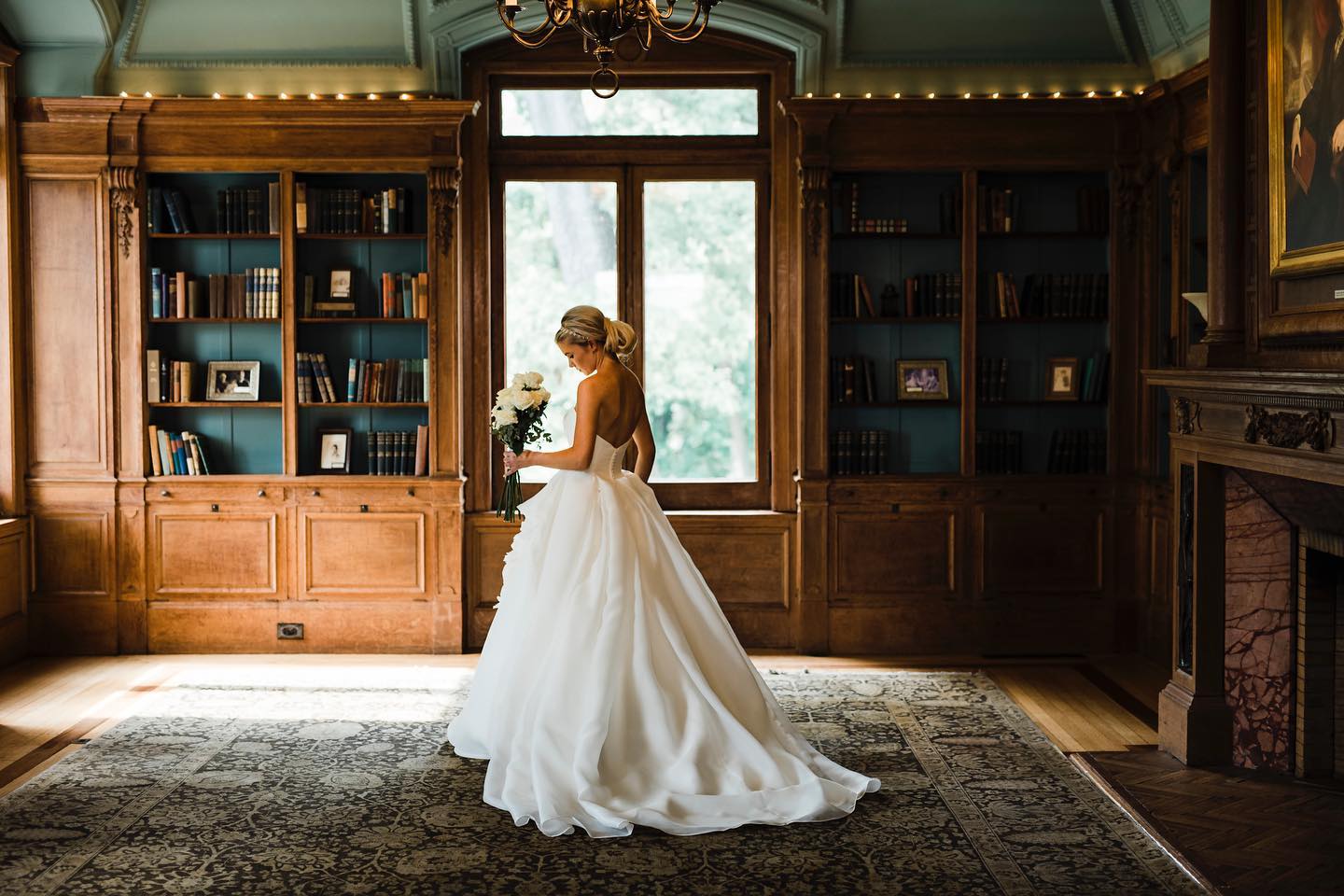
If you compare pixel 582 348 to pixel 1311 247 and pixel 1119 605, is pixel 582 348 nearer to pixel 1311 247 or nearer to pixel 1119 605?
pixel 1311 247

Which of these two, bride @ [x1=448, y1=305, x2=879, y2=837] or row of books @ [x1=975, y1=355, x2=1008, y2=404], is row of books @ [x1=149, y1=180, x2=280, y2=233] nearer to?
bride @ [x1=448, y1=305, x2=879, y2=837]

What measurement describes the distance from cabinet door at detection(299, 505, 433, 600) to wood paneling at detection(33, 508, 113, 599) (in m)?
1.07

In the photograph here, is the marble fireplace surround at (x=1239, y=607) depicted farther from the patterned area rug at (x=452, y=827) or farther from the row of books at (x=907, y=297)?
the row of books at (x=907, y=297)

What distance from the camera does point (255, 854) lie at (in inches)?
163

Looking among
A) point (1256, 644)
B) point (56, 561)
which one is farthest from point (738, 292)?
point (56, 561)

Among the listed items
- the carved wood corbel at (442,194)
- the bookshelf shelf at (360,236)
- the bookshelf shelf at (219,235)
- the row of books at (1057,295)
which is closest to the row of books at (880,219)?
the row of books at (1057,295)

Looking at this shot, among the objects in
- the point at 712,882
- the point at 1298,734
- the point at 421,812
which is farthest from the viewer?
the point at 1298,734

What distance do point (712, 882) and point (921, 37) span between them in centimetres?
499

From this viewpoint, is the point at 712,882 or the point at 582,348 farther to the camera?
the point at 582,348

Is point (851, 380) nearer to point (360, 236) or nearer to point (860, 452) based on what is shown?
point (860, 452)

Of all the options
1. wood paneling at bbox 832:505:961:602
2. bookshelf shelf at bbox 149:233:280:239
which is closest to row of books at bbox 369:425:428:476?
bookshelf shelf at bbox 149:233:280:239

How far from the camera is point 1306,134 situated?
4.58 metres

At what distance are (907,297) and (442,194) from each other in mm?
2591

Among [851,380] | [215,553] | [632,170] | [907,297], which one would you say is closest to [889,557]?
[851,380]
